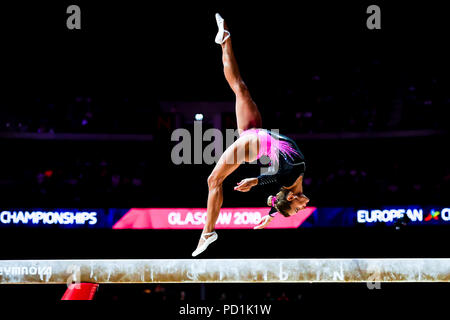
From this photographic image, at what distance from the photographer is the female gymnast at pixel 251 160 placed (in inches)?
193

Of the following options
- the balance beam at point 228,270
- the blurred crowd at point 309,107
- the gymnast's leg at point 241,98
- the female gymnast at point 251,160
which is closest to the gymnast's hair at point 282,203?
the female gymnast at point 251,160

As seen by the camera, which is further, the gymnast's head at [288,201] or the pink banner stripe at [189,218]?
the pink banner stripe at [189,218]

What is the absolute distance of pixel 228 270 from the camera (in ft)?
30.3

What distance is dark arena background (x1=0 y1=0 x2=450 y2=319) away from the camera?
934 centimetres

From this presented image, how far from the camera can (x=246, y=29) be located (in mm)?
11172

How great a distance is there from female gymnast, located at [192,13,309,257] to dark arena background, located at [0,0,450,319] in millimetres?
1147

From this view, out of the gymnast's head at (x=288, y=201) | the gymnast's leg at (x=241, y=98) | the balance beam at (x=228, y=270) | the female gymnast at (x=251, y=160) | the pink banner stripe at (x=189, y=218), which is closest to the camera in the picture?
the female gymnast at (x=251, y=160)

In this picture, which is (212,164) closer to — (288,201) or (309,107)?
(309,107)

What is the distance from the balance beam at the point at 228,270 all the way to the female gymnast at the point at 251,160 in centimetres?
436

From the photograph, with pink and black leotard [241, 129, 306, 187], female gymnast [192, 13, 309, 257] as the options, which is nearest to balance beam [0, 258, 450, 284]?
female gymnast [192, 13, 309, 257]

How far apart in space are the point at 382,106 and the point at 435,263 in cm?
736
